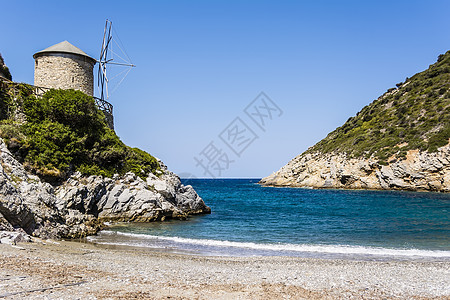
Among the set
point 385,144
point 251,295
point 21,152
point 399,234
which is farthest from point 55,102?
point 385,144

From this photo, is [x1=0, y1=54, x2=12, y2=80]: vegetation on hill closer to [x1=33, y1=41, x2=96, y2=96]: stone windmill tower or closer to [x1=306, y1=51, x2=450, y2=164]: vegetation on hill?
[x1=33, y1=41, x2=96, y2=96]: stone windmill tower

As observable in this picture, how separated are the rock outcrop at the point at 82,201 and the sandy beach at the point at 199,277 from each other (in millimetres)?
2481

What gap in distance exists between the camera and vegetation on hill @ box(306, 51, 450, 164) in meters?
59.0

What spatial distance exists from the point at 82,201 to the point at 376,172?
54.2 m

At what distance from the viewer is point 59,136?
22812 mm

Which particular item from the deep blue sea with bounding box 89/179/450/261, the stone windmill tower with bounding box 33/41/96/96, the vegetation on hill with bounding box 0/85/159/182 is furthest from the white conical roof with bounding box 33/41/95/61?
the deep blue sea with bounding box 89/179/450/261

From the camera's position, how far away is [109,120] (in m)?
Answer: 31.7

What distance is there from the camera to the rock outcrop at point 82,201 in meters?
14.8

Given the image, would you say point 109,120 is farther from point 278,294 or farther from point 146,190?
point 278,294

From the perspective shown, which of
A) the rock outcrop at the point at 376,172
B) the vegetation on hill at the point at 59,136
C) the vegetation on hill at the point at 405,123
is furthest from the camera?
the vegetation on hill at the point at 405,123

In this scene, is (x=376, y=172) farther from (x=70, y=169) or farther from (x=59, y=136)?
(x=59, y=136)

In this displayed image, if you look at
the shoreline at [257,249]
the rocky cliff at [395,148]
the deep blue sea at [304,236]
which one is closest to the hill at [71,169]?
the deep blue sea at [304,236]

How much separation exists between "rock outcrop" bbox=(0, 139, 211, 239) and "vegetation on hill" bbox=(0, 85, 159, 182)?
1.24 metres

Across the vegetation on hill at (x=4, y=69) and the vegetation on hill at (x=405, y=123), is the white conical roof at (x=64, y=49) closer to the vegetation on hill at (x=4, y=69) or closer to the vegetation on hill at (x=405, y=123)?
the vegetation on hill at (x=4, y=69)
